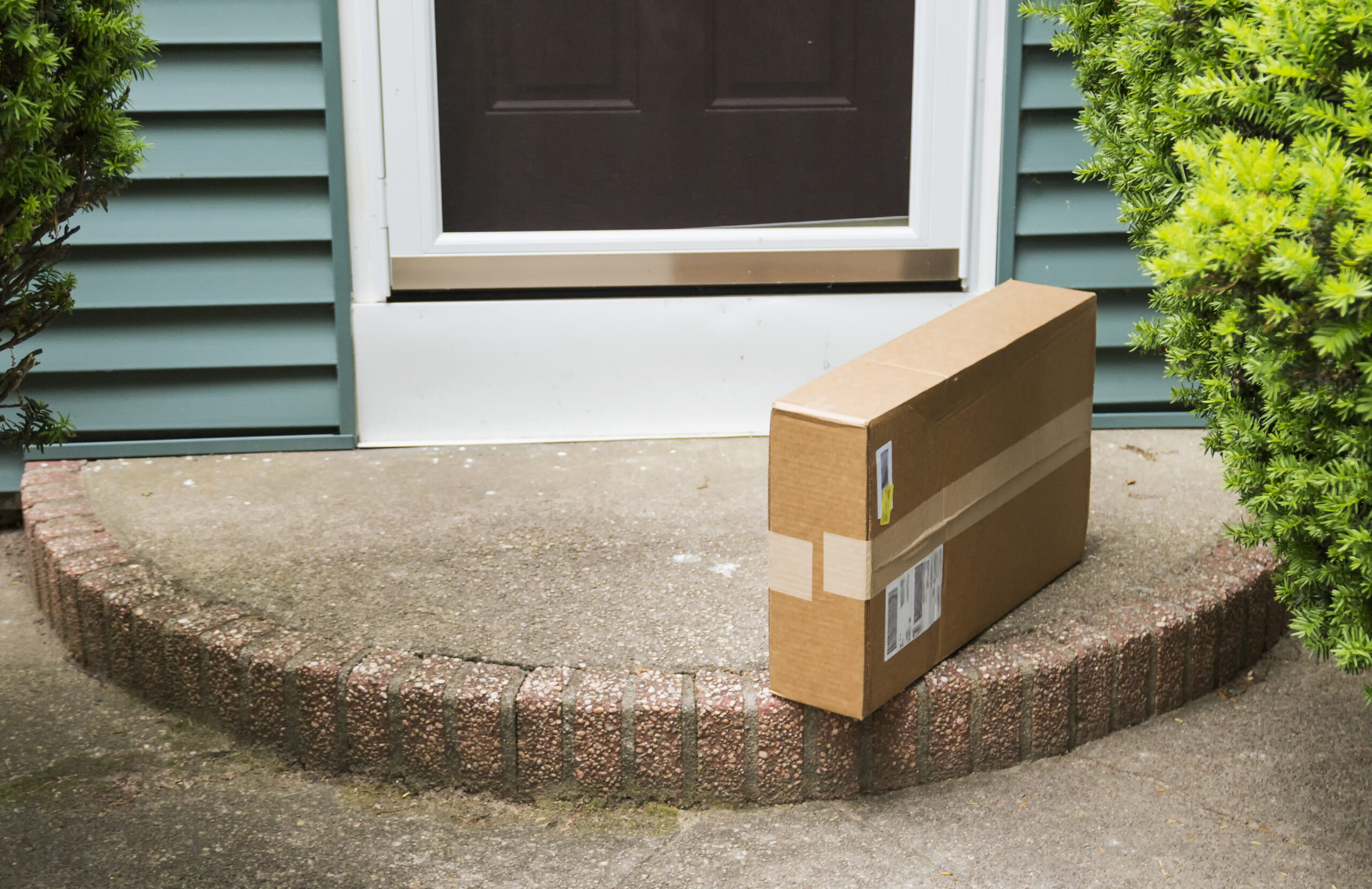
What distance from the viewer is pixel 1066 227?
3.42 meters

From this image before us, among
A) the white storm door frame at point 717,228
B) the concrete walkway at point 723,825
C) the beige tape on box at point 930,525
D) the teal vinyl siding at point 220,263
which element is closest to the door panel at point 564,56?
the white storm door frame at point 717,228

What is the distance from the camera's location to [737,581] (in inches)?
102

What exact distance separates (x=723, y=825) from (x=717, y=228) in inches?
70.5

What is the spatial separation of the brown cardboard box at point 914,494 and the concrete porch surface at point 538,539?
178mm

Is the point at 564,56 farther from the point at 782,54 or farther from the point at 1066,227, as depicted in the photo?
the point at 1066,227

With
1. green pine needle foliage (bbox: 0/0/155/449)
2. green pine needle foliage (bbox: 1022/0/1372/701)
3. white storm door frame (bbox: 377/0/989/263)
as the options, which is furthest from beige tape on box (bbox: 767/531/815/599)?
white storm door frame (bbox: 377/0/989/263)

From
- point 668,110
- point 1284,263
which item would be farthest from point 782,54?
point 1284,263

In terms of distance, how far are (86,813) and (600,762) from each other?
0.93m

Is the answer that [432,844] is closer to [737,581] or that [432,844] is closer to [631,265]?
[737,581]

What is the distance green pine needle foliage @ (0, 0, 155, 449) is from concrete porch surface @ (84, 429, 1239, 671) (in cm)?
65

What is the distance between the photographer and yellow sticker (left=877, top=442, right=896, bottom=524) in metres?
1.95

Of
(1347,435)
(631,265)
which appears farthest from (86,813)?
(1347,435)

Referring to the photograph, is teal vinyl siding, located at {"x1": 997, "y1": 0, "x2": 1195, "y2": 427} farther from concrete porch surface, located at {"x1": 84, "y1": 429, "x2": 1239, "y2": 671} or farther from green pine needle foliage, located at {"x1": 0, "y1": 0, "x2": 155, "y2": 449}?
green pine needle foliage, located at {"x1": 0, "y1": 0, "x2": 155, "y2": 449}

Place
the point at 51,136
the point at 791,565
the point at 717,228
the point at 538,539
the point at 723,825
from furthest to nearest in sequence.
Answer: the point at 717,228
the point at 538,539
the point at 723,825
the point at 791,565
the point at 51,136
